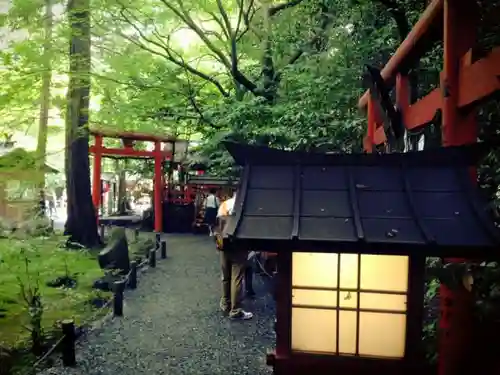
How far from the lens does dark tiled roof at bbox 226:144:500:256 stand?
101 inches

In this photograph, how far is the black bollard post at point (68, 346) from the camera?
5.29 metres

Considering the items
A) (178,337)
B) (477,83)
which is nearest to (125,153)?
(178,337)

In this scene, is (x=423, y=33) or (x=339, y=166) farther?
(x=423, y=33)

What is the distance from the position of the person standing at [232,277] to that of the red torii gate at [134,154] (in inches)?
403

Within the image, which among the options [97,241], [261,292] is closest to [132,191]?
[97,241]

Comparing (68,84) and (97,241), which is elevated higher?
(68,84)

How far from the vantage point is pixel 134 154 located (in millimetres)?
17578

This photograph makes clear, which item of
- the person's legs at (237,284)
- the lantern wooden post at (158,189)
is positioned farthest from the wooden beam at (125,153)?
the person's legs at (237,284)

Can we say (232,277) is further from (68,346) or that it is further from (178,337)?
(68,346)

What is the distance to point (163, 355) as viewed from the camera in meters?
5.59

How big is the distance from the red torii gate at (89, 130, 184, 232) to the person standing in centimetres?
1023

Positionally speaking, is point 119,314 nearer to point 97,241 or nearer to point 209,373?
point 209,373

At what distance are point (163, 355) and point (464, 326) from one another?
3.72 m

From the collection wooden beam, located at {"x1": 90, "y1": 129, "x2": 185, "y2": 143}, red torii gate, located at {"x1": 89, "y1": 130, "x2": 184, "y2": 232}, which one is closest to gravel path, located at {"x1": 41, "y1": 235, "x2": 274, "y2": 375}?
wooden beam, located at {"x1": 90, "y1": 129, "x2": 185, "y2": 143}
